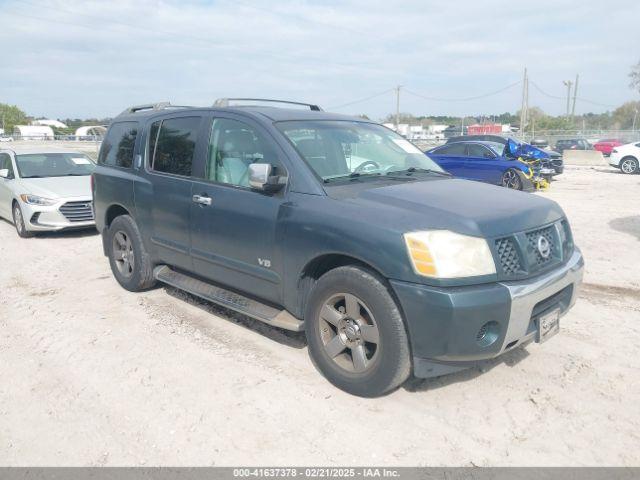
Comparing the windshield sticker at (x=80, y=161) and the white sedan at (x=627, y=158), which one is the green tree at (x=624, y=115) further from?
the windshield sticker at (x=80, y=161)

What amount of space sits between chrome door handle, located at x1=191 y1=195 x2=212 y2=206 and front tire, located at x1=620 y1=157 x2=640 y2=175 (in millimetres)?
21933

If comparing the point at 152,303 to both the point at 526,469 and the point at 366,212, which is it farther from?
the point at 526,469

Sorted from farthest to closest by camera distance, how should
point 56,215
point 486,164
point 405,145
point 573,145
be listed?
point 573,145, point 486,164, point 56,215, point 405,145

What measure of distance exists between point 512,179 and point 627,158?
33.6ft

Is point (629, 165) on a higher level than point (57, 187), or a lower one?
lower

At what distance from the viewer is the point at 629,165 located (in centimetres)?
2162

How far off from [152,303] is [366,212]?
9.92ft

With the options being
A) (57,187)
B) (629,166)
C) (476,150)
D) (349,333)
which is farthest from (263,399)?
(629,166)

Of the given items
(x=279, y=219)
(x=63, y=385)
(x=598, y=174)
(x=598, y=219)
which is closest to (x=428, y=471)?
(x=279, y=219)

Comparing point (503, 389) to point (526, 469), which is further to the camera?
point (503, 389)

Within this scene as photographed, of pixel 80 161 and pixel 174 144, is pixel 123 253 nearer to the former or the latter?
pixel 174 144

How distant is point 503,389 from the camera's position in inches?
141

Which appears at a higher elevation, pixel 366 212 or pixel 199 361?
pixel 366 212

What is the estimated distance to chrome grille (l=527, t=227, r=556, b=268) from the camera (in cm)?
338
